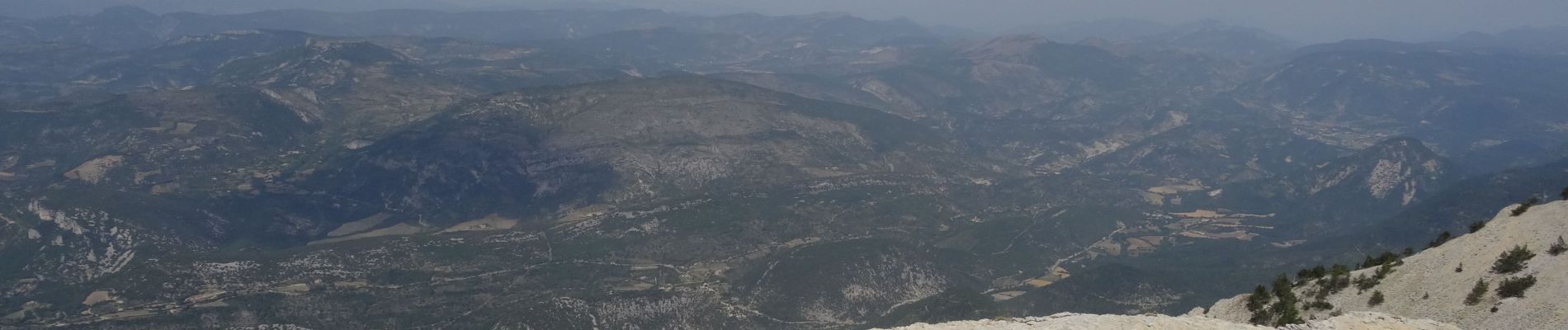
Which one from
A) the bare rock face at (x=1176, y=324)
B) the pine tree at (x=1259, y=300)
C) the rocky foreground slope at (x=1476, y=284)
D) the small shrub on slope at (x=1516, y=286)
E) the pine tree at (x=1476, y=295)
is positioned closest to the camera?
the bare rock face at (x=1176, y=324)

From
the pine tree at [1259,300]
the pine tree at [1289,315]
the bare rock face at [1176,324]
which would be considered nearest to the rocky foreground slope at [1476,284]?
the pine tree at [1259,300]

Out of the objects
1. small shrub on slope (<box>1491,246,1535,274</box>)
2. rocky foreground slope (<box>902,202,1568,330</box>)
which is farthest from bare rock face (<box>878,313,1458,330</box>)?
small shrub on slope (<box>1491,246,1535,274</box>)

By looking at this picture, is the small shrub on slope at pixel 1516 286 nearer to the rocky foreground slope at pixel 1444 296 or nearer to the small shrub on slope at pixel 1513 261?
the rocky foreground slope at pixel 1444 296

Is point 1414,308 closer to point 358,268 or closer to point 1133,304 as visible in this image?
point 1133,304

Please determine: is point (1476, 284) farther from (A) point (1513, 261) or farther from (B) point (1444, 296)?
(A) point (1513, 261)

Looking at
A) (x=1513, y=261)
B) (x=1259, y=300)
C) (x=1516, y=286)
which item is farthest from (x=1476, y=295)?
(x=1259, y=300)

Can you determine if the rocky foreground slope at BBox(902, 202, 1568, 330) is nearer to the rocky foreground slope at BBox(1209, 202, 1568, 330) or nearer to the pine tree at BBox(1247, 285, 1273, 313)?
the rocky foreground slope at BBox(1209, 202, 1568, 330)
